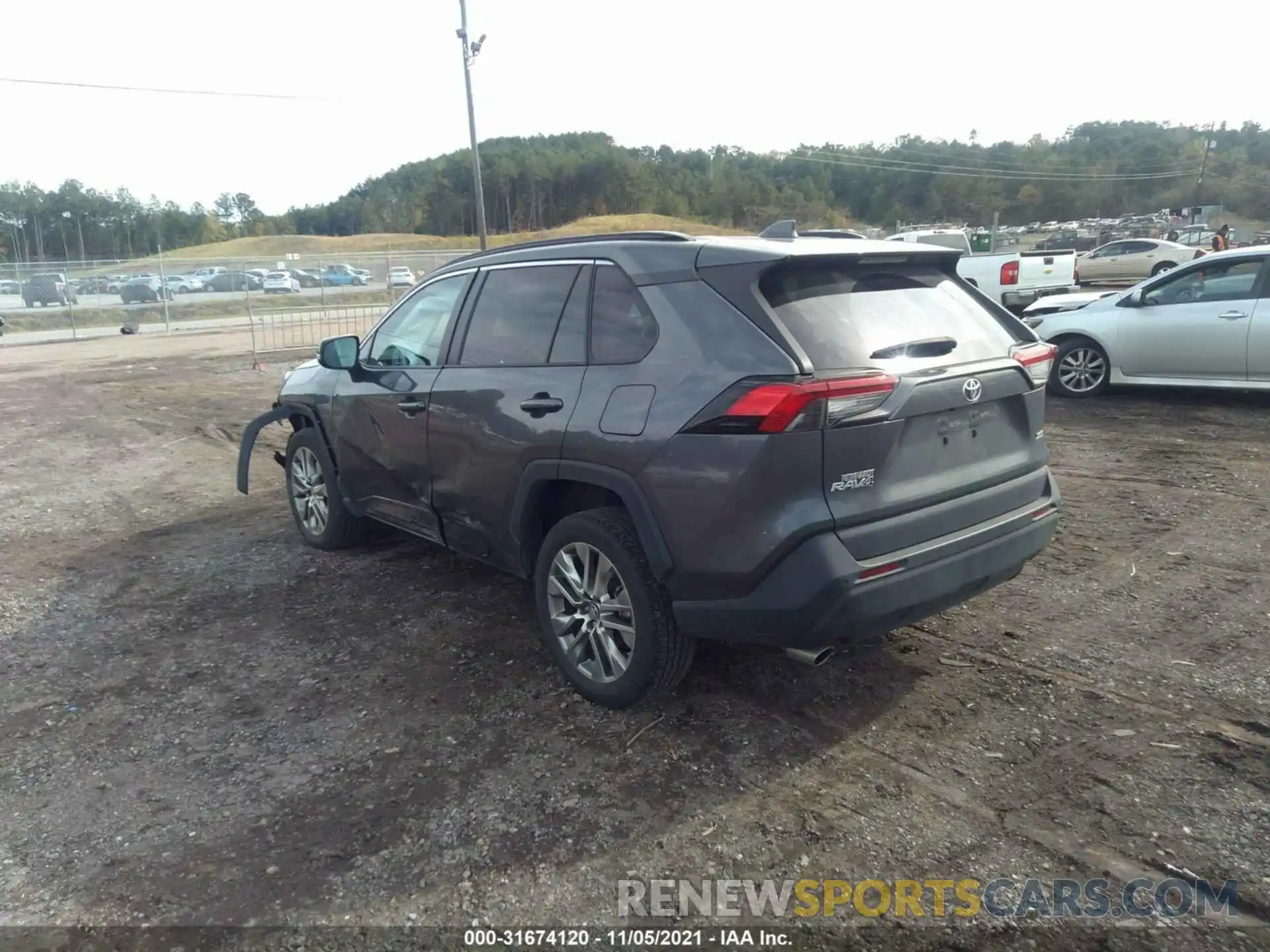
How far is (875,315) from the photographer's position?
338 cm

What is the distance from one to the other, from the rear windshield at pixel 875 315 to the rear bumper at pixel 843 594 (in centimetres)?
66

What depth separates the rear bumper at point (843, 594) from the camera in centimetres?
305

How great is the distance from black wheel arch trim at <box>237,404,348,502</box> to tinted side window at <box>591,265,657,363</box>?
254 cm

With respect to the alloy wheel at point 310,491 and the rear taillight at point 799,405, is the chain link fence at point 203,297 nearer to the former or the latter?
the alloy wheel at point 310,491

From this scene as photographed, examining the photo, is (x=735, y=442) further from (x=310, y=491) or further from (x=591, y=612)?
(x=310, y=491)

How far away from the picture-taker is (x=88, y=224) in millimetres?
71375

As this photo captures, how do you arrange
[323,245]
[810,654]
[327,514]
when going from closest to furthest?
[810,654] → [327,514] → [323,245]

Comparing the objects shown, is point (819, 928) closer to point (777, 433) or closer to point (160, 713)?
point (777, 433)

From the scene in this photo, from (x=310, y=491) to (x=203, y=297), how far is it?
29.3m

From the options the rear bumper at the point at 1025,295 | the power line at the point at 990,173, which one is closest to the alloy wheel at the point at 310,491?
the rear bumper at the point at 1025,295

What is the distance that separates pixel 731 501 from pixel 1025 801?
1.40 metres

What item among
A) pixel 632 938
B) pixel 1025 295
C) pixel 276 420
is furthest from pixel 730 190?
pixel 632 938

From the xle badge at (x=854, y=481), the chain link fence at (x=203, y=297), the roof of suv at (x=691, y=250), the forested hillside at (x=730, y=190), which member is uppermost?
the forested hillside at (x=730, y=190)

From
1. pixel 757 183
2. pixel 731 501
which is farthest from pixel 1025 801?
pixel 757 183
